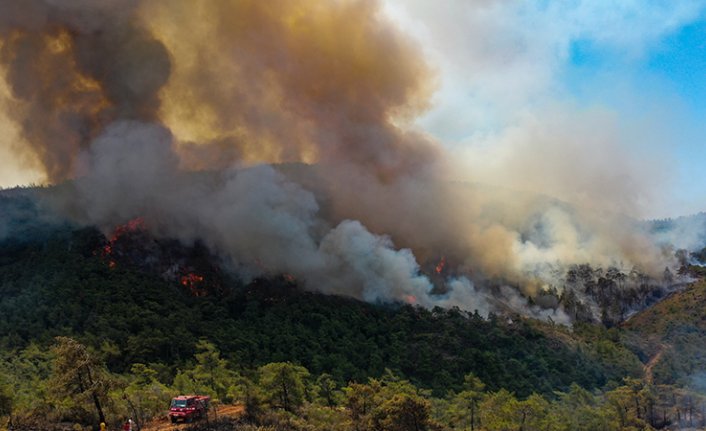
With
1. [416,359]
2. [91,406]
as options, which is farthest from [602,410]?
[91,406]

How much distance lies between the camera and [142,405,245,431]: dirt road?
4742cm

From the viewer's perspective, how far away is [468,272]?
127 metres

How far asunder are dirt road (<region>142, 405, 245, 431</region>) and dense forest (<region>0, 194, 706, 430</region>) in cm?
110

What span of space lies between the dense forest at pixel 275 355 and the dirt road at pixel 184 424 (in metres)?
1.10

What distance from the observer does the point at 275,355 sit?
8125 cm

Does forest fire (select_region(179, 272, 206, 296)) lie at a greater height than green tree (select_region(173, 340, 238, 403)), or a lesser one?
greater

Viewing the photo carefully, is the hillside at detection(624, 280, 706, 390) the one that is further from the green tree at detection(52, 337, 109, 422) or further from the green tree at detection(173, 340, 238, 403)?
the green tree at detection(52, 337, 109, 422)

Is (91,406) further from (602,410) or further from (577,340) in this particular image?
(577,340)

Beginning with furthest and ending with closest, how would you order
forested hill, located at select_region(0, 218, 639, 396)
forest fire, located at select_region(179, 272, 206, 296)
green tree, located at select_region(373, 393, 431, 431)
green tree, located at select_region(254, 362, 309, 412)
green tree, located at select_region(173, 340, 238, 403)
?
forest fire, located at select_region(179, 272, 206, 296) < forested hill, located at select_region(0, 218, 639, 396) < green tree, located at select_region(173, 340, 238, 403) < green tree, located at select_region(254, 362, 309, 412) < green tree, located at select_region(373, 393, 431, 431)

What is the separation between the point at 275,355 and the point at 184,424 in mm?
33806

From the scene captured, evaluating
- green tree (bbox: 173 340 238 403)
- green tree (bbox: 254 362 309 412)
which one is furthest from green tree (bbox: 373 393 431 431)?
green tree (bbox: 173 340 238 403)

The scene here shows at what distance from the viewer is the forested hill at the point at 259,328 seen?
8000 cm

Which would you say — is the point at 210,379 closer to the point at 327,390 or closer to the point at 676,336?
the point at 327,390

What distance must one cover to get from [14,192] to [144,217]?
33164mm
